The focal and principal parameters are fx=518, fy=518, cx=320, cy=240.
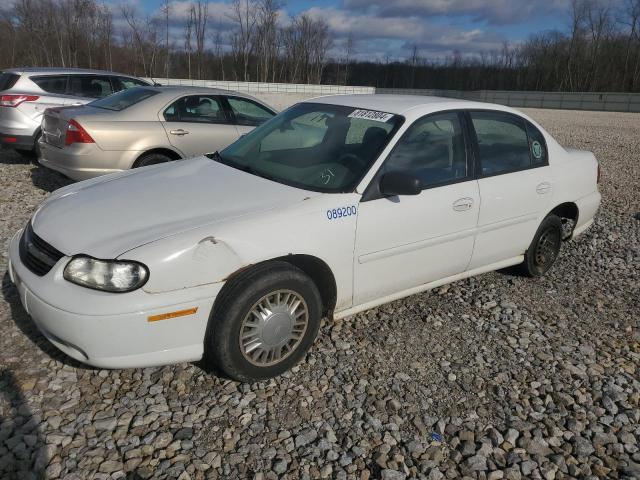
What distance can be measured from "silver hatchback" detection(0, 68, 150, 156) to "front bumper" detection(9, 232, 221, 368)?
6.20 m

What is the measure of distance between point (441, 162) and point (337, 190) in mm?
959

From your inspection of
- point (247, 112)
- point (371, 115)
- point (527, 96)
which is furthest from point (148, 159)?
point (527, 96)

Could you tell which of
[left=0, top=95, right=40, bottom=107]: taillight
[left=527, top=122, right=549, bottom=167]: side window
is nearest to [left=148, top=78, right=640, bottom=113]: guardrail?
[left=0, top=95, right=40, bottom=107]: taillight

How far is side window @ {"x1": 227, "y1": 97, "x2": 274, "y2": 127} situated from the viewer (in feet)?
23.9

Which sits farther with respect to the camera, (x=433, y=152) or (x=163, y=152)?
(x=163, y=152)

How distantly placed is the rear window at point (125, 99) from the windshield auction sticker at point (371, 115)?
12.7ft

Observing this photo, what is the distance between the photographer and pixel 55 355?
3211 millimetres

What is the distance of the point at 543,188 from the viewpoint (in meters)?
4.36

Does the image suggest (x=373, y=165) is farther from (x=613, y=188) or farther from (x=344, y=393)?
(x=613, y=188)

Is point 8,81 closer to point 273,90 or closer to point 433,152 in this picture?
point 433,152

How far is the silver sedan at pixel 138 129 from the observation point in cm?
605

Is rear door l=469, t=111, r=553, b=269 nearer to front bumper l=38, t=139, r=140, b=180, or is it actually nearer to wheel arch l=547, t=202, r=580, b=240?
wheel arch l=547, t=202, r=580, b=240

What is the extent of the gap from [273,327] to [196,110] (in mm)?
4692

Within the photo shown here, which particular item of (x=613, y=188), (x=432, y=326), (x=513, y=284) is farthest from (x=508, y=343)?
(x=613, y=188)
